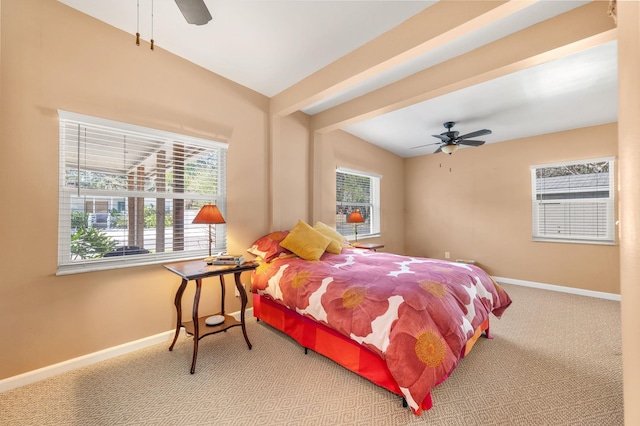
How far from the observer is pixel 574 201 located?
4145 mm

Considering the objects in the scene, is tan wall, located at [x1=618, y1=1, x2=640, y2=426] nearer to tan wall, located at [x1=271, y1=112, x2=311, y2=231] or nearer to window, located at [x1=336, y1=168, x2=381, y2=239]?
tan wall, located at [x1=271, y1=112, x2=311, y2=231]

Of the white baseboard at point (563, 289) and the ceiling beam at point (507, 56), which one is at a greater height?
the ceiling beam at point (507, 56)

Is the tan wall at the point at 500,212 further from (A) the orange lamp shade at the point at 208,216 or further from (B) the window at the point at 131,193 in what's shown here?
(A) the orange lamp shade at the point at 208,216

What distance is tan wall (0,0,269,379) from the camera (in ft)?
6.24

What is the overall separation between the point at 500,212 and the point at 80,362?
592 cm

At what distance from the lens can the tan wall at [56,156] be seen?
190cm

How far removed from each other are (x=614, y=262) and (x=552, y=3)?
12.4 feet

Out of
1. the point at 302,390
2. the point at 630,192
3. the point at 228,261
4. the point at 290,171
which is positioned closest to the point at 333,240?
the point at 290,171

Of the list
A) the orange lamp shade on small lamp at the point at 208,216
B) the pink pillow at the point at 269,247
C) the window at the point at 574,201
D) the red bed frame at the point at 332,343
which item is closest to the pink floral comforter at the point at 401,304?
the red bed frame at the point at 332,343

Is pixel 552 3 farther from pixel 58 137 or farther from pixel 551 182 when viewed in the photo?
pixel 58 137

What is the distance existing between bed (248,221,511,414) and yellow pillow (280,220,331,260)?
2 centimetres

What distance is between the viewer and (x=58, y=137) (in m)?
2.07

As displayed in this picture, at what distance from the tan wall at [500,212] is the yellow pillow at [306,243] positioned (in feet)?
11.0

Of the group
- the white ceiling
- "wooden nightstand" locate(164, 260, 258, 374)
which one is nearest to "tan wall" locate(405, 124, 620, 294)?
the white ceiling
